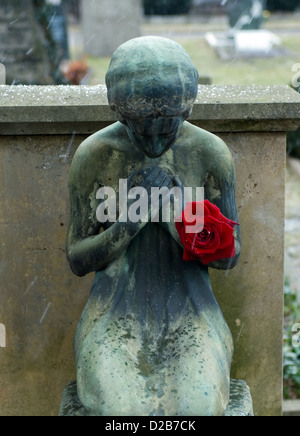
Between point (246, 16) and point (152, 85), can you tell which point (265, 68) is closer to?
point (246, 16)

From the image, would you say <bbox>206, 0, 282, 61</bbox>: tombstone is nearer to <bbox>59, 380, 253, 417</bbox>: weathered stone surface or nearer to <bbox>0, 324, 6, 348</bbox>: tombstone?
<bbox>0, 324, 6, 348</bbox>: tombstone

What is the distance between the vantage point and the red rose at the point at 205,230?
279 centimetres

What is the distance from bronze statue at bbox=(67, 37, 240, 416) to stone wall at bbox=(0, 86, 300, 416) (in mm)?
645

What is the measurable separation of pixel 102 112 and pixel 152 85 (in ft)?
3.58

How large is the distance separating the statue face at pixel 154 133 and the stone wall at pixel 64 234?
0.89 metres

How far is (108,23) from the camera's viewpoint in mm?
21156

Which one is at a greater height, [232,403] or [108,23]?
[232,403]

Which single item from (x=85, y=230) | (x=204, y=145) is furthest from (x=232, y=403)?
(x=204, y=145)

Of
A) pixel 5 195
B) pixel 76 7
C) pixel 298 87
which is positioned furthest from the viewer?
pixel 76 7

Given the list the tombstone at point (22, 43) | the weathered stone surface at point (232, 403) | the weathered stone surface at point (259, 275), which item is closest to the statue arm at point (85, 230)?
the weathered stone surface at point (232, 403)

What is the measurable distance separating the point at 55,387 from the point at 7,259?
0.72 m
